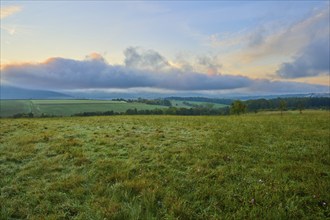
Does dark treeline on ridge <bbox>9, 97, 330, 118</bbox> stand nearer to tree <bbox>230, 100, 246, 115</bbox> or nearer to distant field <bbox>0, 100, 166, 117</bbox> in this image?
A: tree <bbox>230, 100, 246, 115</bbox>

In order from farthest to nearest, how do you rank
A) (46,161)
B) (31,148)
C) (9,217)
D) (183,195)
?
(31,148)
(46,161)
(183,195)
(9,217)

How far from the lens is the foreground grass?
22.9 feet

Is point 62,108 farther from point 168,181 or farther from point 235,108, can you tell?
point 168,181

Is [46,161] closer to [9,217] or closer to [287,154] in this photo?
[9,217]

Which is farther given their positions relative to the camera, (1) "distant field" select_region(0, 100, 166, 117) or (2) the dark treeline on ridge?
(1) "distant field" select_region(0, 100, 166, 117)

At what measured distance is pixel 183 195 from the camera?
7863 mm

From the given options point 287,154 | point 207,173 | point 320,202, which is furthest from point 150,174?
point 287,154

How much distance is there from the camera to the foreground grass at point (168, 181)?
6980 millimetres

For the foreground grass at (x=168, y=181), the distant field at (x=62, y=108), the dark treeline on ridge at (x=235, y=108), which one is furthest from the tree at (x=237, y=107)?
the foreground grass at (x=168, y=181)

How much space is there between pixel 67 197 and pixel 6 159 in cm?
646

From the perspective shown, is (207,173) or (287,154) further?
(287,154)

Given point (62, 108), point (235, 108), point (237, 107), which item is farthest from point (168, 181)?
point (62, 108)

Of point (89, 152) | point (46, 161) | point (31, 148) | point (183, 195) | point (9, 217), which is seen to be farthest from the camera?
point (31, 148)

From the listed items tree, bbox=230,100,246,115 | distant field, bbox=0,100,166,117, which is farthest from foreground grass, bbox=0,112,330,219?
distant field, bbox=0,100,166,117
